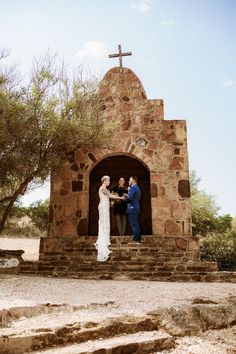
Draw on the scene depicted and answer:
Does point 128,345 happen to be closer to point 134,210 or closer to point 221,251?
point 134,210

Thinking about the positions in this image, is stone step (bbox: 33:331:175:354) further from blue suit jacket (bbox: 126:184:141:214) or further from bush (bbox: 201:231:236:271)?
bush (bbox: 201:231:236:271)

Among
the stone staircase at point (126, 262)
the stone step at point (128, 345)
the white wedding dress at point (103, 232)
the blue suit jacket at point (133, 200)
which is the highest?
the blue suit jacket at point (133, 200)

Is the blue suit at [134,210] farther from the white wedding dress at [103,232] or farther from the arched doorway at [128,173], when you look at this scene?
the arched doorway at [128,173]

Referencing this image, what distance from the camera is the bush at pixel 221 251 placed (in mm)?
12062

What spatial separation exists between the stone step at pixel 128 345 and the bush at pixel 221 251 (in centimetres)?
949

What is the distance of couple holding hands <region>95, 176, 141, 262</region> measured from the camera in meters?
8.01

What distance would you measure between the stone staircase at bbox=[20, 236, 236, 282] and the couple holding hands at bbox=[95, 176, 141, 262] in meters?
0.24

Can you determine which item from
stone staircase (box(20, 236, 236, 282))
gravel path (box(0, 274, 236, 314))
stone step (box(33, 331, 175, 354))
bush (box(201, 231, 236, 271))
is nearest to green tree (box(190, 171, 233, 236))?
bush (box(201, 231, 236, 271))

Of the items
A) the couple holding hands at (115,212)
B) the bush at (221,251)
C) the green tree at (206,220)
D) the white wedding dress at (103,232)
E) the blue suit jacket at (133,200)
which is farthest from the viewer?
the green tree at (206,220)

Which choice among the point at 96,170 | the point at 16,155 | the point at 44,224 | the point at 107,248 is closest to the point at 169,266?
the point at 107,248

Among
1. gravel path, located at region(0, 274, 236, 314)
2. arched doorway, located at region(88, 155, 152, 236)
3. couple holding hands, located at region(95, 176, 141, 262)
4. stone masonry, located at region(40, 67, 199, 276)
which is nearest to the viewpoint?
gravel path, located at region(0, 274, 236, 314)

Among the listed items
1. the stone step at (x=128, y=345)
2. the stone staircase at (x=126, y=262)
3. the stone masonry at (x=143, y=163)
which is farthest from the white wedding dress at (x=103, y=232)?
the stone step at (x=128, y=345)

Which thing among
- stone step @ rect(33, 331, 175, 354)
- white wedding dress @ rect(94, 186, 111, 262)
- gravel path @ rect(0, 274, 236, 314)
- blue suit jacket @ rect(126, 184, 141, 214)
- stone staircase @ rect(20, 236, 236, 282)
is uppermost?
blue suit jacket @ rect(126, 184, 141, 214)

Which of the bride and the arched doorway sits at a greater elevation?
the arched doorway
